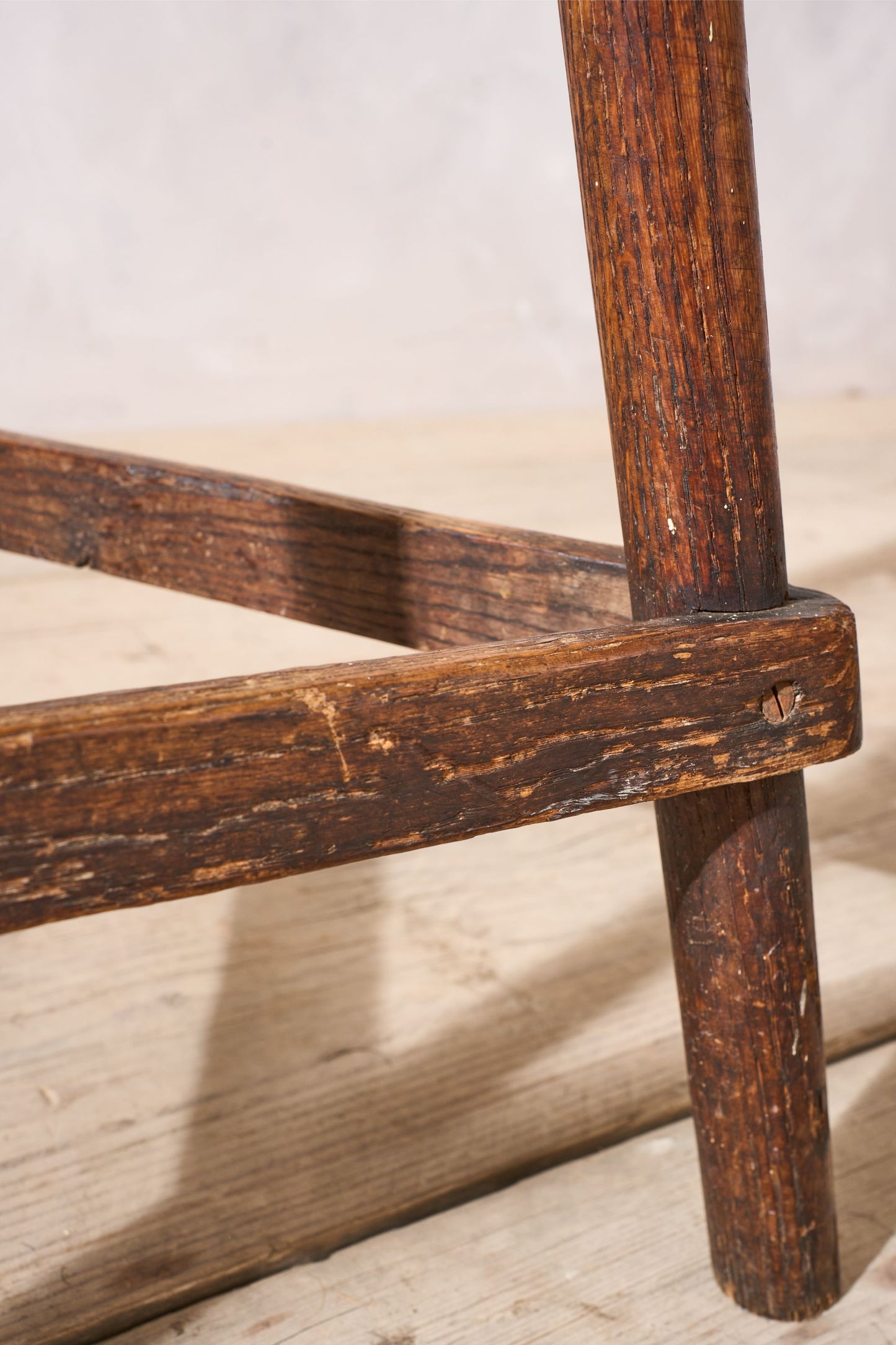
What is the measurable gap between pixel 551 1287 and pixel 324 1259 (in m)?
0.11

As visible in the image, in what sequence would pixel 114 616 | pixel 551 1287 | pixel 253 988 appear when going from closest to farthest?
pixel 551 1287
pixel 253 988
pixel 114 616

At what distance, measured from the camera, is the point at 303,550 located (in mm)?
641

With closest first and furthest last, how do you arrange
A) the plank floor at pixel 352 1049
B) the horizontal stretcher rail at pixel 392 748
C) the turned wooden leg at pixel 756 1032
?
the horizontal stretcher rail at pixel 392 748
the turned wooden leg at pixel 756 1032
the plank floor at pixel 352 1049

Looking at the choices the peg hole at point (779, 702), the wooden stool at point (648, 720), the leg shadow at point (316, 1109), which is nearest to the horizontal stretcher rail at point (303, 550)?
the wooden stool at point (648, 720)

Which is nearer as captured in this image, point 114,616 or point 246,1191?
point 246,1191

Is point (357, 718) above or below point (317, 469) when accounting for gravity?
above

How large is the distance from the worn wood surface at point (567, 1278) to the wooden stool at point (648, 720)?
0.03 m

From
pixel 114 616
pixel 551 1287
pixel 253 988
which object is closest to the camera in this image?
pixel 551 1287

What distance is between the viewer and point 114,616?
1661mm

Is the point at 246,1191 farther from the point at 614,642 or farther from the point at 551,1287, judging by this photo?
the point at 614,642

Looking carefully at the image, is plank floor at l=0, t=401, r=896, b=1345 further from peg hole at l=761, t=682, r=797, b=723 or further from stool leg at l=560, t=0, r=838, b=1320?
peg hole at l=761, t=682, r=797, b=723

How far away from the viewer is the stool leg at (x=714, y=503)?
407 mm

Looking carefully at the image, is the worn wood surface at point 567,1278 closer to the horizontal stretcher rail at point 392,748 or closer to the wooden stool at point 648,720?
the wooden stool at point 648,720

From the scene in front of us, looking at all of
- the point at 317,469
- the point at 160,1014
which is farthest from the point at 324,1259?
the point at 317,469
